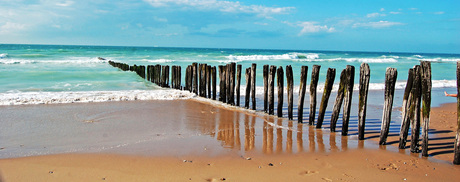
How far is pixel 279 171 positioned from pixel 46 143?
3.81 metres

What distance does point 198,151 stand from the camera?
16.8ft

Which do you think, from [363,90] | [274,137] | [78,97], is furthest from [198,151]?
[78,97]

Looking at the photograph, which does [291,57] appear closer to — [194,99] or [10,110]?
[194,99]

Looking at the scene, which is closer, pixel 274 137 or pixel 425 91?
pixel 425 91

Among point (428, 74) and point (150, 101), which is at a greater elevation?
point (428, 74)

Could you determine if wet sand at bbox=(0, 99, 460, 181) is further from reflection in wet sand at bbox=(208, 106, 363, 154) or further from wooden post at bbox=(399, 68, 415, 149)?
wooden post at bbox=(399, 68, 415, 149)

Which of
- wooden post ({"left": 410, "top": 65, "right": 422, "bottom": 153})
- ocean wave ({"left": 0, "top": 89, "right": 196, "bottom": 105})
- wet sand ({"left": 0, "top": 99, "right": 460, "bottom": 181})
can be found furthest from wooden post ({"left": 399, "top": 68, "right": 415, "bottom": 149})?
ocean wave ({"left": 0, "top": 89, "right": 196, "bottom": 105})

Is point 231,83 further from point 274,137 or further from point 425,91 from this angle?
point 425,91

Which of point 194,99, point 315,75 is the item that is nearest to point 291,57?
point 194,99

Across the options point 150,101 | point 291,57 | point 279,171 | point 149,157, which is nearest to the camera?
point 279,171

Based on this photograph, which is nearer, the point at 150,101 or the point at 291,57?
the point at 150,101

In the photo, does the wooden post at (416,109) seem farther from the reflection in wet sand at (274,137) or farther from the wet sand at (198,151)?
the reflection in wet sand at (274,137)

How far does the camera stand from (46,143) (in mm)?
5480

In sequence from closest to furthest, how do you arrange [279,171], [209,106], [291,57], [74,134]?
[279,171]
[74,134]
[209,106]
[291,57]
